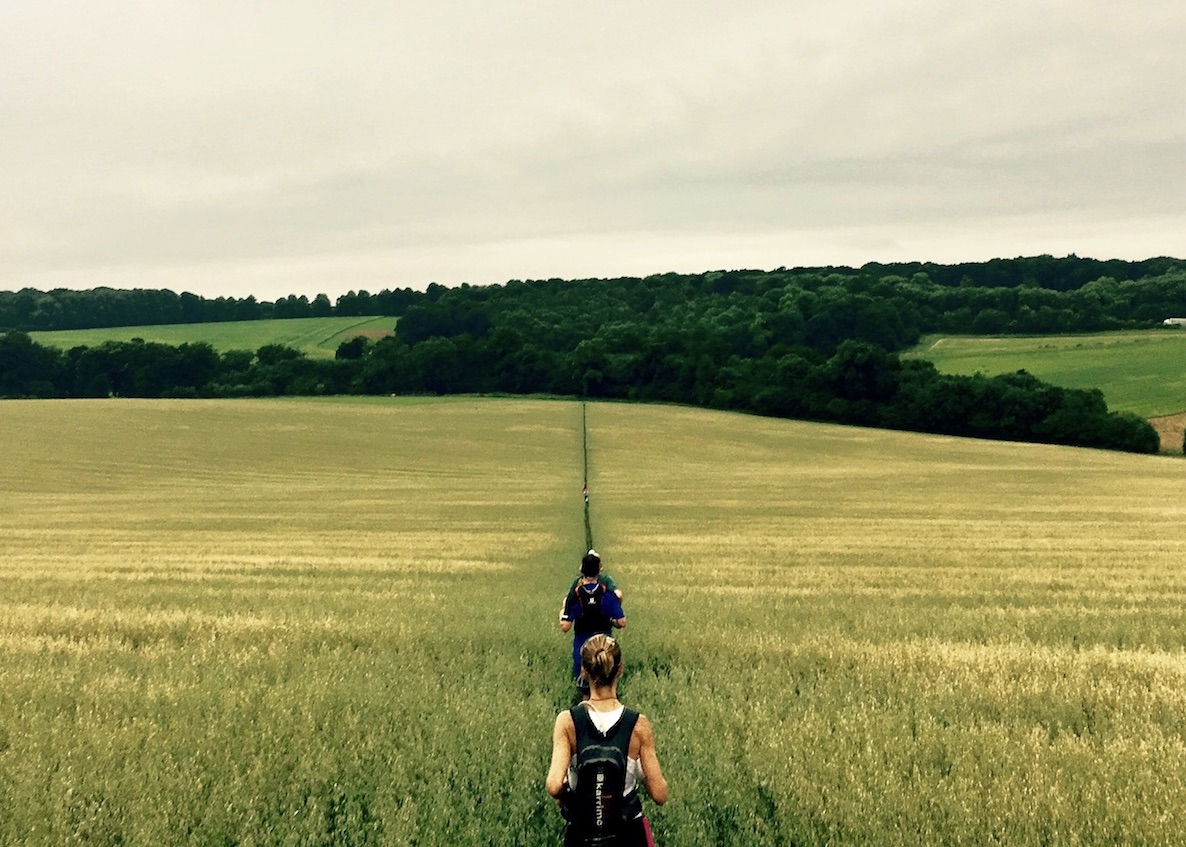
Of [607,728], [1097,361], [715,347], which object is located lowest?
[1097,361]

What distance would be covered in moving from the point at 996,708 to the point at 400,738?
592 centimetres

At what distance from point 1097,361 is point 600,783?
11168 cm

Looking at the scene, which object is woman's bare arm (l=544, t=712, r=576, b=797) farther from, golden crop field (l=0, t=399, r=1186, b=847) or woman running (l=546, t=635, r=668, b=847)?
golden crop field (l=0, t=399, r=1186, b=847)

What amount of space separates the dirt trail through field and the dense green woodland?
4.95 feet

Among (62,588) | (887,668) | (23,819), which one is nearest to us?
(23,819)

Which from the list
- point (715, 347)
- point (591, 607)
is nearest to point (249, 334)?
point (715, 347)

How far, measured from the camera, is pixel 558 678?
11203 millimetres

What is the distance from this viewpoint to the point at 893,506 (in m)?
39.7

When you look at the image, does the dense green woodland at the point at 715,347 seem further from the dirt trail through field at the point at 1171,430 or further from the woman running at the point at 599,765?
the woman running at the point at 599,765

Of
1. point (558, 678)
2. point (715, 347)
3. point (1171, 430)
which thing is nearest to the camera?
point (558, 678)

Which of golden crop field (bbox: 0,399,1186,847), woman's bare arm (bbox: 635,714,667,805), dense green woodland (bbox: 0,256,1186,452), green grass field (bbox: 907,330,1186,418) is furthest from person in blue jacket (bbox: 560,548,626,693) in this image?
green grass field (bbox: 907,330,1186,418)

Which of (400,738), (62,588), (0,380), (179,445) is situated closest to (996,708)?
(400,738)

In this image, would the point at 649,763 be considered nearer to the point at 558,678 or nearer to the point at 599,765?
the point at 599,765

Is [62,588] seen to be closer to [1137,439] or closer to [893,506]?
[893,506]
